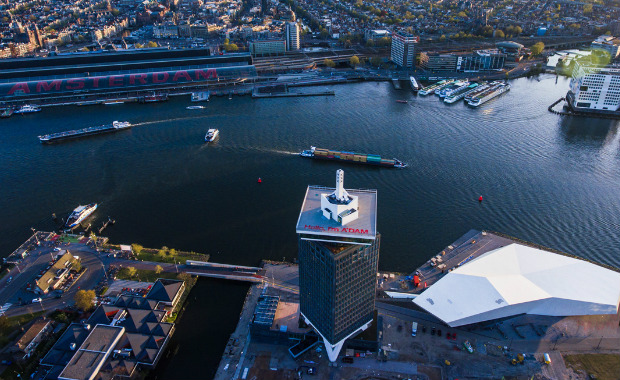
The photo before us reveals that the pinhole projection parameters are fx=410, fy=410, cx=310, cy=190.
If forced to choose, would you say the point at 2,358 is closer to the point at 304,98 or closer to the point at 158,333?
the point at 158,333

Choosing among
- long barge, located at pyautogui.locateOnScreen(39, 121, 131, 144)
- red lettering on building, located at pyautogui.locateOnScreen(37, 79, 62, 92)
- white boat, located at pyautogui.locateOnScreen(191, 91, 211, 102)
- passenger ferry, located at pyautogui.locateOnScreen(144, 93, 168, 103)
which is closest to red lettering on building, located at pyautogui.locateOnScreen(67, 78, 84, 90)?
red lettering on building, located at pyautogui.locateOnScreen(37, 79, 62, 92)

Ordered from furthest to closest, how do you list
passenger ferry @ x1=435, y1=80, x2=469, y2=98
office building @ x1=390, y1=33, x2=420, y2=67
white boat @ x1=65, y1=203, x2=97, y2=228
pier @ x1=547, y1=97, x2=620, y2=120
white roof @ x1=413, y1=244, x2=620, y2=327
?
office building @ x1=390, y1=33, x2=420, y2=67 < passenger ferry @ x1=435, y1=80, x2=469, y2=98 < pier @ x1=547, y1=97, x2=620, y2=120 < white boat @ x1=65, y1=203, x2=97, y2=228 < white roof @ x1=413, y1=244, x2=620, y2=327

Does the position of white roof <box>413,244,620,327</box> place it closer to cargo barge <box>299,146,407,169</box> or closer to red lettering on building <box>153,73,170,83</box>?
cargo barge <box>299,146,407,169</box>

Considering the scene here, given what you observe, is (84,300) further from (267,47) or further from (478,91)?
(267,47)

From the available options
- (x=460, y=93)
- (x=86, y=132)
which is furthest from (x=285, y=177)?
(x=460, y=93)

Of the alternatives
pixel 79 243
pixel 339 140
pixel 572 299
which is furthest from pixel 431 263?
pixel 79 243
